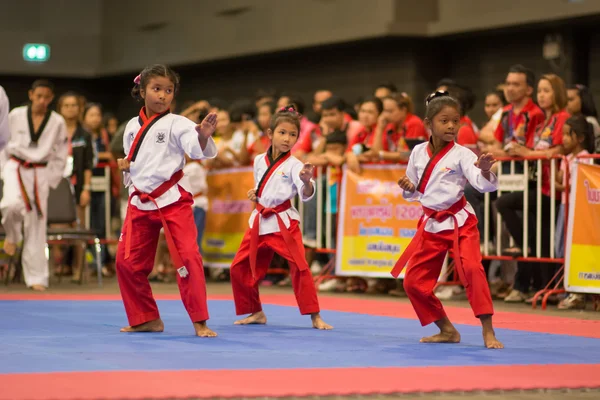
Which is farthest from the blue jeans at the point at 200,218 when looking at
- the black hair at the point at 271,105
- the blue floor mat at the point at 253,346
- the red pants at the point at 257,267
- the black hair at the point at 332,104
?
the red pants at the point at 257,267

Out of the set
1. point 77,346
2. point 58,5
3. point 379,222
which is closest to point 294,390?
point 77,346

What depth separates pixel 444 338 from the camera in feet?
20.3

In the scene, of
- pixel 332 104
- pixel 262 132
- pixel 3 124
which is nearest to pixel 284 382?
pixel 3 124

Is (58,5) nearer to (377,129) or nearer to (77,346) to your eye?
(377,129)

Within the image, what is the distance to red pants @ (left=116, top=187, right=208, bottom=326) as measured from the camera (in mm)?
6344

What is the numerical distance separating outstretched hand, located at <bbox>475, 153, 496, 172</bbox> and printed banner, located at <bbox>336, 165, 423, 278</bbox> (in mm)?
4235

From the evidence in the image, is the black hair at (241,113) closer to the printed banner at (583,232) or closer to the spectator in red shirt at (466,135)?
the spectator in red shirt at (466,135)

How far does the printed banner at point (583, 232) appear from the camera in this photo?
861cm

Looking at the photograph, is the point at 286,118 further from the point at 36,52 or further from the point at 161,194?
the point at 36,52

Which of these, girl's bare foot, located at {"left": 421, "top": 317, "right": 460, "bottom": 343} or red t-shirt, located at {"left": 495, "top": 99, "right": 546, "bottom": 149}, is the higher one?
red t-shirt, located at {"left": 495, "top": 99, "right": 546, "bottom": 149}

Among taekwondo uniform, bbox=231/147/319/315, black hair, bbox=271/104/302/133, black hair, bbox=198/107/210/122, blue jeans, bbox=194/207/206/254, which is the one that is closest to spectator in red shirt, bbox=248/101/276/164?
black hair, bbox=198/107/210/122

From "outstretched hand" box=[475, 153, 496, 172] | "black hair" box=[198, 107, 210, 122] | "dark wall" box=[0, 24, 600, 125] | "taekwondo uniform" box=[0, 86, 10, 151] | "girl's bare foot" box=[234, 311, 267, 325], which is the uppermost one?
"dark wall" box=[0, 24, 600, 125]

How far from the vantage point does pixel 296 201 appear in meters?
11.7

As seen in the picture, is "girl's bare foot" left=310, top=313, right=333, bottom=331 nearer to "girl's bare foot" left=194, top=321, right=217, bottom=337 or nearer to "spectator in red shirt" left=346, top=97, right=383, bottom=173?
"girl's bare foot" left=194, top=321, right=217, bottom=337
